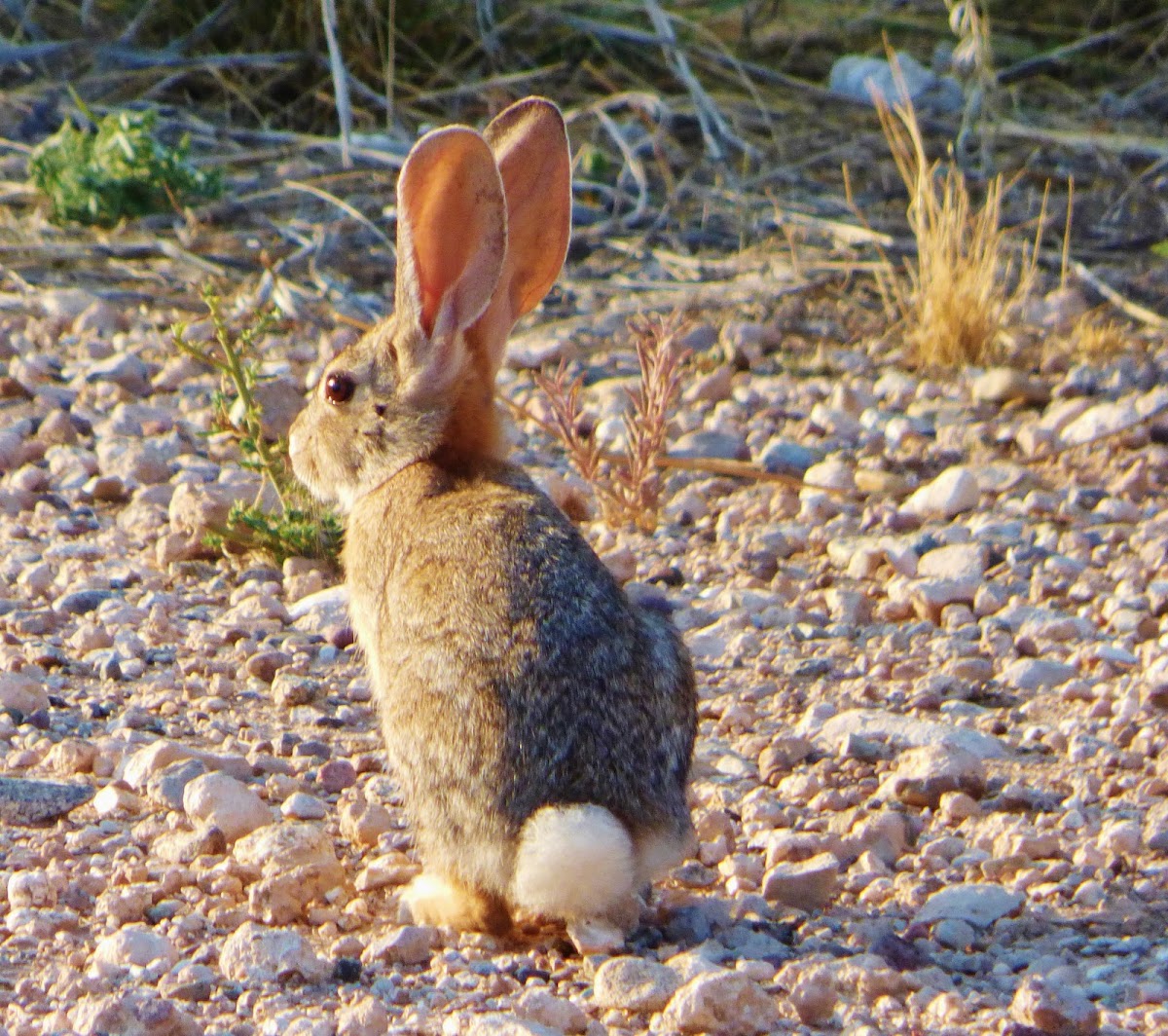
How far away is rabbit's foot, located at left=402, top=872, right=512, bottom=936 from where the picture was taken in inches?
140

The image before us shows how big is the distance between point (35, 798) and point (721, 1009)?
1628 millimetres

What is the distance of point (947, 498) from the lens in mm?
5941

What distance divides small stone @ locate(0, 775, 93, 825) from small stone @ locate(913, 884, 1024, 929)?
178 cm

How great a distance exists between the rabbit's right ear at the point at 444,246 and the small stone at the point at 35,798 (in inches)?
46.3

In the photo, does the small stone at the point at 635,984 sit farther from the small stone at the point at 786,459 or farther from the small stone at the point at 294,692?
the small stone at the point at 786,459

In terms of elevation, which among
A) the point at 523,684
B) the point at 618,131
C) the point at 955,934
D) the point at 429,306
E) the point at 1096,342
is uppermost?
the point at 618,131

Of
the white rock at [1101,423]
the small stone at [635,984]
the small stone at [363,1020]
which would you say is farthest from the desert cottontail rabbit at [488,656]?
the white rock at [1101,423]

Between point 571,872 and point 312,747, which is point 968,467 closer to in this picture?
point 312,747

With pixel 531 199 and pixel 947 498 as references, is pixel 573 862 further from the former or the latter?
pixel 947 498

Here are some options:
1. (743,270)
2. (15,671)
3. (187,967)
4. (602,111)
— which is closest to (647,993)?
(187,967)

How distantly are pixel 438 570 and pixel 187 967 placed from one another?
0.89m

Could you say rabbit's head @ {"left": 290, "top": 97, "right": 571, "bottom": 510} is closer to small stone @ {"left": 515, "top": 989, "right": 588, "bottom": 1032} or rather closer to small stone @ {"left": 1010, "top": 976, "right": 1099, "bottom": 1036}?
small stone @ {"left": 515, "top": 989, "right": 588, "bottom": 1032}

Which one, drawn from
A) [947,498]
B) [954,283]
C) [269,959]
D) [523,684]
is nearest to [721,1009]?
[523,684]

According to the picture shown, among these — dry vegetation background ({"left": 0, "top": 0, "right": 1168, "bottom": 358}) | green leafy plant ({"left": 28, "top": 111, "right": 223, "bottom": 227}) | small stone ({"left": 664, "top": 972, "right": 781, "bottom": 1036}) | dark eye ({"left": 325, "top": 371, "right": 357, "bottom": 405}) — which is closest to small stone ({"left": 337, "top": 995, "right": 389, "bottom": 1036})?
small stone ({"left": 664, "top": 972, "right": 781, "bottom": 1036})
